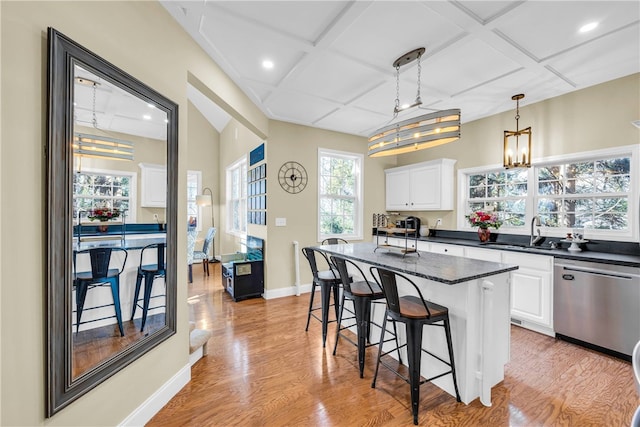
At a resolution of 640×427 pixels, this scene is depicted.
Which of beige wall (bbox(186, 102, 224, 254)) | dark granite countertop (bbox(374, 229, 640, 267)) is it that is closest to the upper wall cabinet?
dark granite countertop (bbox(374, 229, 640, 267))

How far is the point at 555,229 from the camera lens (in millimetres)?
3537

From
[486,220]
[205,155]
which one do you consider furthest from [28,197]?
[205,155]

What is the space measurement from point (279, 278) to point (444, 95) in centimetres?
342

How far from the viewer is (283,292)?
453cm

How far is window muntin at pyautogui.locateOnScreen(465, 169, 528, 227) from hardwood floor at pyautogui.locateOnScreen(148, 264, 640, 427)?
1.68 meters

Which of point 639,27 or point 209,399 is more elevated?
point 639,27

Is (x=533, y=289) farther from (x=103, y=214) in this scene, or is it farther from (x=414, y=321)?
(x=103, y=214)

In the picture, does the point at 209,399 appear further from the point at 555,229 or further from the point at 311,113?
the point at 555,229

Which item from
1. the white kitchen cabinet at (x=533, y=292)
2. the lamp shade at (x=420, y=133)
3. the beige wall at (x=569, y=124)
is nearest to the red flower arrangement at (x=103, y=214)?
the lamp shade at (x=420, y=133)

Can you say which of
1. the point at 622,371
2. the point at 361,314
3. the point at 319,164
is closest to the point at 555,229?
the point at 622,371

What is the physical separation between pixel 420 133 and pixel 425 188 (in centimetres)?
264

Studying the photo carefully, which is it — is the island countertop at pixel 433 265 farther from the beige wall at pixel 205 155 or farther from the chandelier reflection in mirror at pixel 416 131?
the beige wall at pixel 205 155

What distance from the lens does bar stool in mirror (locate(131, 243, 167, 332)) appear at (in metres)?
1.92

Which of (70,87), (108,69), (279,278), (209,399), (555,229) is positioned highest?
(108,69)
